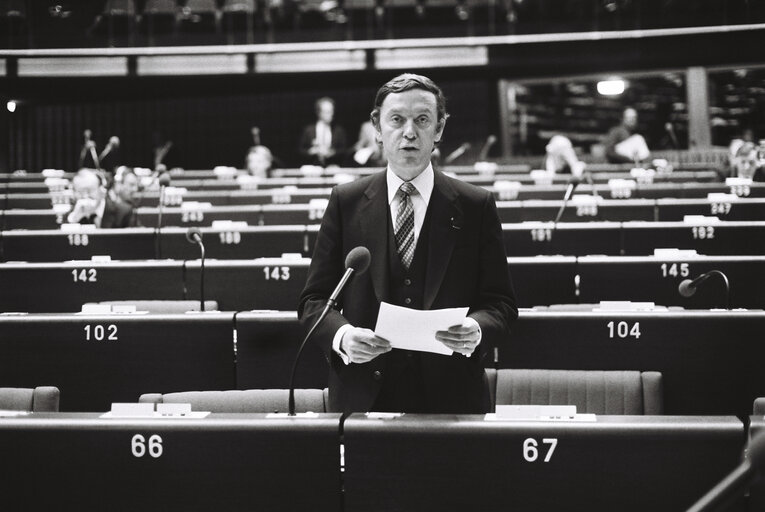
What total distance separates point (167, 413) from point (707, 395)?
2155 mm

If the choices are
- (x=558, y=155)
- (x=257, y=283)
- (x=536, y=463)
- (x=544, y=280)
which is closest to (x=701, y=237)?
(x=544, y=280)

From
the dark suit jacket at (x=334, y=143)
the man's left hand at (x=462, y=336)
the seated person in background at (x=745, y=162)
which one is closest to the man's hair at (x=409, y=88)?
the man's left hand at (x=462, y=336)

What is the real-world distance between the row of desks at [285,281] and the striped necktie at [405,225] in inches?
74.7

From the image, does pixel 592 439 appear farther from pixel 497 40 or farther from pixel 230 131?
pixel 230 131

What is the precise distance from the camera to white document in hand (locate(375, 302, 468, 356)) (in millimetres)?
1916

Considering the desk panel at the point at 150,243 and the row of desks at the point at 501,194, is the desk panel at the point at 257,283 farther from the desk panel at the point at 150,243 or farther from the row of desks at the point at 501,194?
the row of desks at the point at 501,194

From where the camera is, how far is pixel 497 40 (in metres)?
12.2

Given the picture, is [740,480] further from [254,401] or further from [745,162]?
[745,162]

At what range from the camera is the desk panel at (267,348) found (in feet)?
11.4

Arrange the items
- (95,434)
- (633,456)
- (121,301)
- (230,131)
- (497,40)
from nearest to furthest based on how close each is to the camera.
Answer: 1. (633,456)
2. (95,434)
3. (121,301)
4. (497,40)
5. (230,131)

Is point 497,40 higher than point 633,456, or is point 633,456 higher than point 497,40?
point 497,40

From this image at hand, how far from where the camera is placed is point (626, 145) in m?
10.2

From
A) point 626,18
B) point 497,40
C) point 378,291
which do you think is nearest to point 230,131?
point 497,40

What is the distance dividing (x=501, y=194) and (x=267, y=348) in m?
3.89
